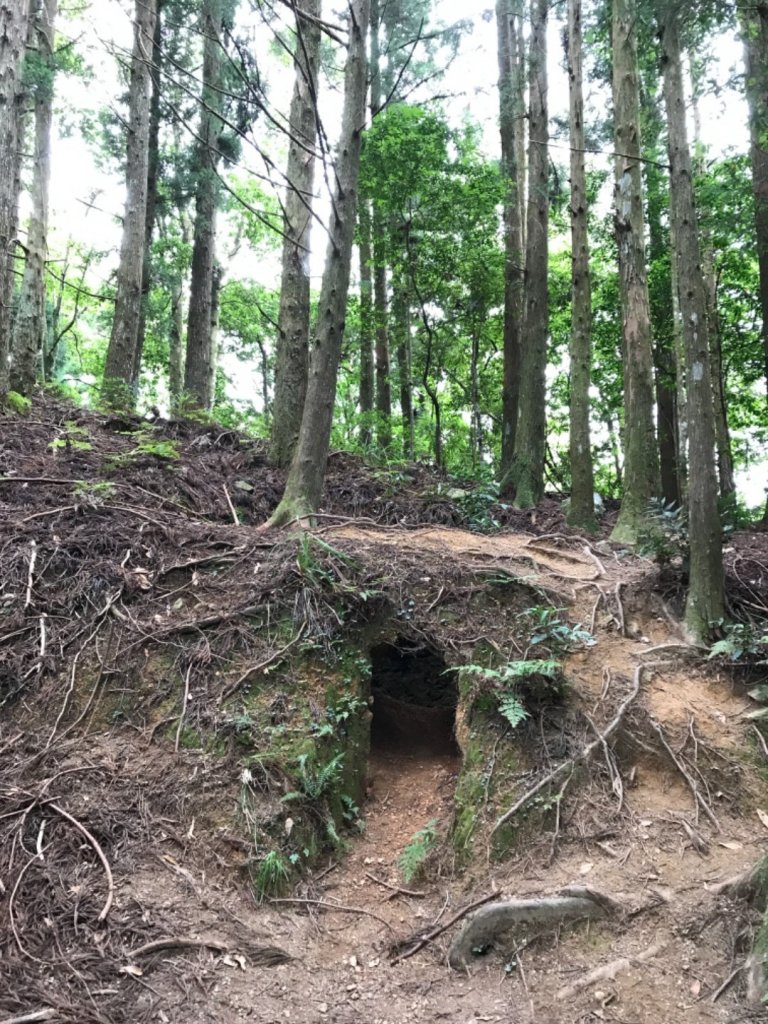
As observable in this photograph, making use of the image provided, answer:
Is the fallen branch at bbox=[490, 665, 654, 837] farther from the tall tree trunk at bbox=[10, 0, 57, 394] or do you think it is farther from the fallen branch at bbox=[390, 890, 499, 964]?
the tall tree trunk at bbox=[10, 0, 57, 394]

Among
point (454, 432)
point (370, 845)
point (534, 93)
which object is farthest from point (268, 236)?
point (370, 845)

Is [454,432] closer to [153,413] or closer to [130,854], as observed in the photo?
[153,413]

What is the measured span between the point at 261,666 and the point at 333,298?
3.75 m

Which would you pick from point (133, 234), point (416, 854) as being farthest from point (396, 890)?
point (133, 234)

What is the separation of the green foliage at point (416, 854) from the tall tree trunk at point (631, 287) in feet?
15.6

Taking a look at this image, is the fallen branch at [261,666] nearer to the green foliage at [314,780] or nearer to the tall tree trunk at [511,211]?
the green foliage at [314,780]

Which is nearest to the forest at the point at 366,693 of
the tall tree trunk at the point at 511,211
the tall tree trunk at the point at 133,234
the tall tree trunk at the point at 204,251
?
the tall tree trunk at the point at 133,234

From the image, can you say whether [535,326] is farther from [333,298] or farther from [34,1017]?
[34,1017]

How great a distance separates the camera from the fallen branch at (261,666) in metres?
4.93

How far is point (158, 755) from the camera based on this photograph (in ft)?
15.3

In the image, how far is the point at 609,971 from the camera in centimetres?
348

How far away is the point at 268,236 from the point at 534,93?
18.2 meters

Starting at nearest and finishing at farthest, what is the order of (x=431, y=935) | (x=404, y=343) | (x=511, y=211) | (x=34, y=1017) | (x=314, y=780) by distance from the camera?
(x=34, y=1017)
(x=431, y=935)
(x=314, y=780)
(x=511, y=211)
(x=404, y=343)

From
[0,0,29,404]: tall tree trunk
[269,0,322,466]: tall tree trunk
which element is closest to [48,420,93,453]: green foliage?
[0,0,29,404]: tall tree trunk
